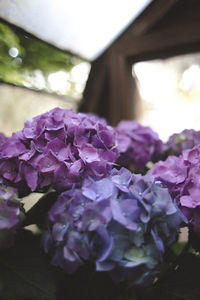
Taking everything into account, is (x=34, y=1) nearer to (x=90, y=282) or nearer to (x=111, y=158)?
(x=111, y=158)

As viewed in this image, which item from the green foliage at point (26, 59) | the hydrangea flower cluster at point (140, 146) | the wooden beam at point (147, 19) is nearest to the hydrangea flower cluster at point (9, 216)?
the hydrangea flower cluster at point (140, 146)

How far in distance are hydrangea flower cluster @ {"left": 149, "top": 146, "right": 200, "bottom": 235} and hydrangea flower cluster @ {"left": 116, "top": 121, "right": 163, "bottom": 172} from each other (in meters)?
0.23

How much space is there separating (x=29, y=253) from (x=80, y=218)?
13cm

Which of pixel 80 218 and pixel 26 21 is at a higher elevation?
pixel 26 21

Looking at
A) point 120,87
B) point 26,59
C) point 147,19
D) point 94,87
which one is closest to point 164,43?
point 147,19

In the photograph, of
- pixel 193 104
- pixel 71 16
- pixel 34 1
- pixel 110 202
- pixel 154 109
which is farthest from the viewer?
pixel 154 109

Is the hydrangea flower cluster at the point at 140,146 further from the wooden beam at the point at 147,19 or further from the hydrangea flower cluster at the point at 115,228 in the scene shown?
the wooden beam at the point at 147,19

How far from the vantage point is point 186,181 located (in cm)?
56

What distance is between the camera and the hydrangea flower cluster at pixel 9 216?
472 millimetres

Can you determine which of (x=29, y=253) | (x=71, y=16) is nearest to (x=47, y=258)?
(x=29, y=253)

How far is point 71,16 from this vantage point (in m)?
1.25

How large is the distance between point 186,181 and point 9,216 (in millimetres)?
307

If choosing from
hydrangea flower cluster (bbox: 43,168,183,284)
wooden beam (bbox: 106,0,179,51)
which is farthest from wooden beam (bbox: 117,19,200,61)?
hydrangea flower cluster (bbox: 43,168,183,284)

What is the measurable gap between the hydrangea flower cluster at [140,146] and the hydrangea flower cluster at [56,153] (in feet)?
0.80
